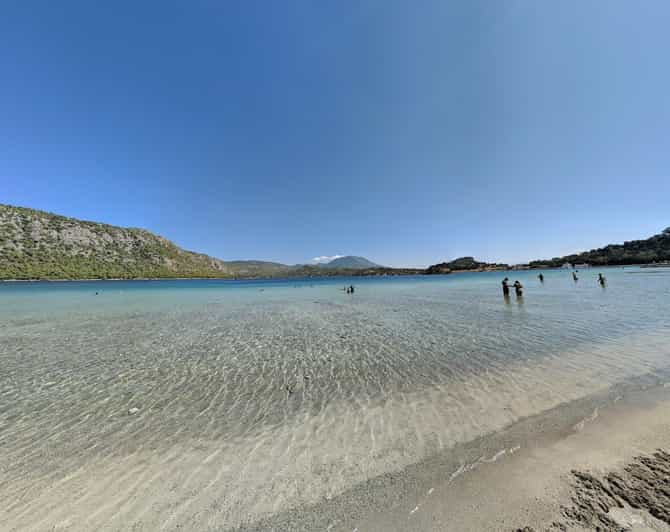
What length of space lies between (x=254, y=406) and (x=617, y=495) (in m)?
6.64

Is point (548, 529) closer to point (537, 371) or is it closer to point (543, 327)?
point (537, 371)

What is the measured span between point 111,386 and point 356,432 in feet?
25.9

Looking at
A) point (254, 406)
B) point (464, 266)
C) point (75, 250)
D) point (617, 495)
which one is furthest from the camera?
point (464, 266)

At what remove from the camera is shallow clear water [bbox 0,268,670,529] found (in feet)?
13.1

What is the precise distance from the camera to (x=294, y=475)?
168 inches

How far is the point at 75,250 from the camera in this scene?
109 meters

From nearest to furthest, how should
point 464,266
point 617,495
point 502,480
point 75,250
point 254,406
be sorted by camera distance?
point 617,495 → point 502,480 → point 254,406 → point 75,250 → point 464,266

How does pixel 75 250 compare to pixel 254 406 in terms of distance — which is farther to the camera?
pixel 75 250

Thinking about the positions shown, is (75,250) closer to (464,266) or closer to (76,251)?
(76,251)

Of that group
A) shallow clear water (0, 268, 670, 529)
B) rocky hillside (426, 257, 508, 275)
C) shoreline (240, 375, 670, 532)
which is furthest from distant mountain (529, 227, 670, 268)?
shoreline (240, 375, 670, 532)

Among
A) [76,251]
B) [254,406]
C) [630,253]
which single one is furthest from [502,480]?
[630,253]

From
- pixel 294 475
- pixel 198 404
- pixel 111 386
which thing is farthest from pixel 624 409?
pixel 111 386

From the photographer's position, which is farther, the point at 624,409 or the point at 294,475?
the point at 624,409

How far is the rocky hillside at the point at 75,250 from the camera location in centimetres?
9112
